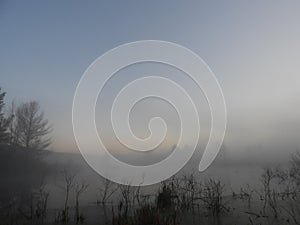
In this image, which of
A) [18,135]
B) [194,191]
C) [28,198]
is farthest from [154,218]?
[18,135]

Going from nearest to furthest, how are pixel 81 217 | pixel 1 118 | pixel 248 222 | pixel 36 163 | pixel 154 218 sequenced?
1. pixel 154 218
2. pixel 248 222
3. pixel 81 217
4. pixel 1 118
5. pixel 36 163

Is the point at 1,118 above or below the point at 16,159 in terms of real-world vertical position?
above

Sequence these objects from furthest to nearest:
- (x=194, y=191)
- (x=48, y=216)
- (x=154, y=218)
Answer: (x=194, y=191)
(x=48, y=216)
(x=154, y=218)

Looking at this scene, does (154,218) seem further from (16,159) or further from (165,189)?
(16,159)

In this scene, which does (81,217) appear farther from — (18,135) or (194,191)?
(18,135)

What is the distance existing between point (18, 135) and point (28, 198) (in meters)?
11.9

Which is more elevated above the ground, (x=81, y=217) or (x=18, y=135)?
(x=18, y=135)

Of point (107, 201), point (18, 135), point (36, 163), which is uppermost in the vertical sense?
point (18, 135)

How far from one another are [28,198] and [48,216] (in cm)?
1428

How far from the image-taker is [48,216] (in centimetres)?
3516

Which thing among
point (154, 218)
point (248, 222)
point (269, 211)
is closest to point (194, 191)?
point (269, 211)

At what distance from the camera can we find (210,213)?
35594mm

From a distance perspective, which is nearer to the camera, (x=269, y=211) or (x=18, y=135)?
(x=269, y=211)

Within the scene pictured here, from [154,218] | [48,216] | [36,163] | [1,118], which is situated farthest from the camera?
[36,163]
